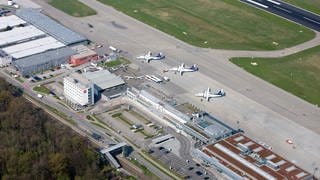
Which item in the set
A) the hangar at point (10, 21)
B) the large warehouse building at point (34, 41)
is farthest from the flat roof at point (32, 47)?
the hangar at point (10, 21)

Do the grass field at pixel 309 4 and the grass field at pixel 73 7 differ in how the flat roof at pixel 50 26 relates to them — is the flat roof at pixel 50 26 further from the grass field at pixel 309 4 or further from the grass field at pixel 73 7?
the grass field at pixel 309 4

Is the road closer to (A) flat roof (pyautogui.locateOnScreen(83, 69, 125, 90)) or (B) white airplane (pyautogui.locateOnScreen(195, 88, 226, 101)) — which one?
(B) white airplane (pyautogui.locateOnScreen(195, 88, 226, 101))

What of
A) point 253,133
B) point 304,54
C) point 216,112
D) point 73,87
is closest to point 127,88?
point 73,87

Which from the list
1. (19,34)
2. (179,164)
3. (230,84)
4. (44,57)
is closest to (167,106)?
(179,164)

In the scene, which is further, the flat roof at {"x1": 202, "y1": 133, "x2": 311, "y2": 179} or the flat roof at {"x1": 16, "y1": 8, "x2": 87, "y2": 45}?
the flat roof at {"x1": 16, "y1": 8, "x2": 87, "y2": 45}

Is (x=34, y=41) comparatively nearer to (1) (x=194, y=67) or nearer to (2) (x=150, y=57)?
(2) (x=150, y=57)

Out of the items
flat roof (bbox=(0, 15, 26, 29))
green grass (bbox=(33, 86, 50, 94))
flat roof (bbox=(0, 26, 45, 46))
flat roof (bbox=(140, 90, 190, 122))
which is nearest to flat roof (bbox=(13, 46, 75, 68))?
green grass (bbox=(33, 86, 50, 94))

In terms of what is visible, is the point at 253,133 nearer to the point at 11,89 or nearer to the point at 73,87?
the point at 73,87
